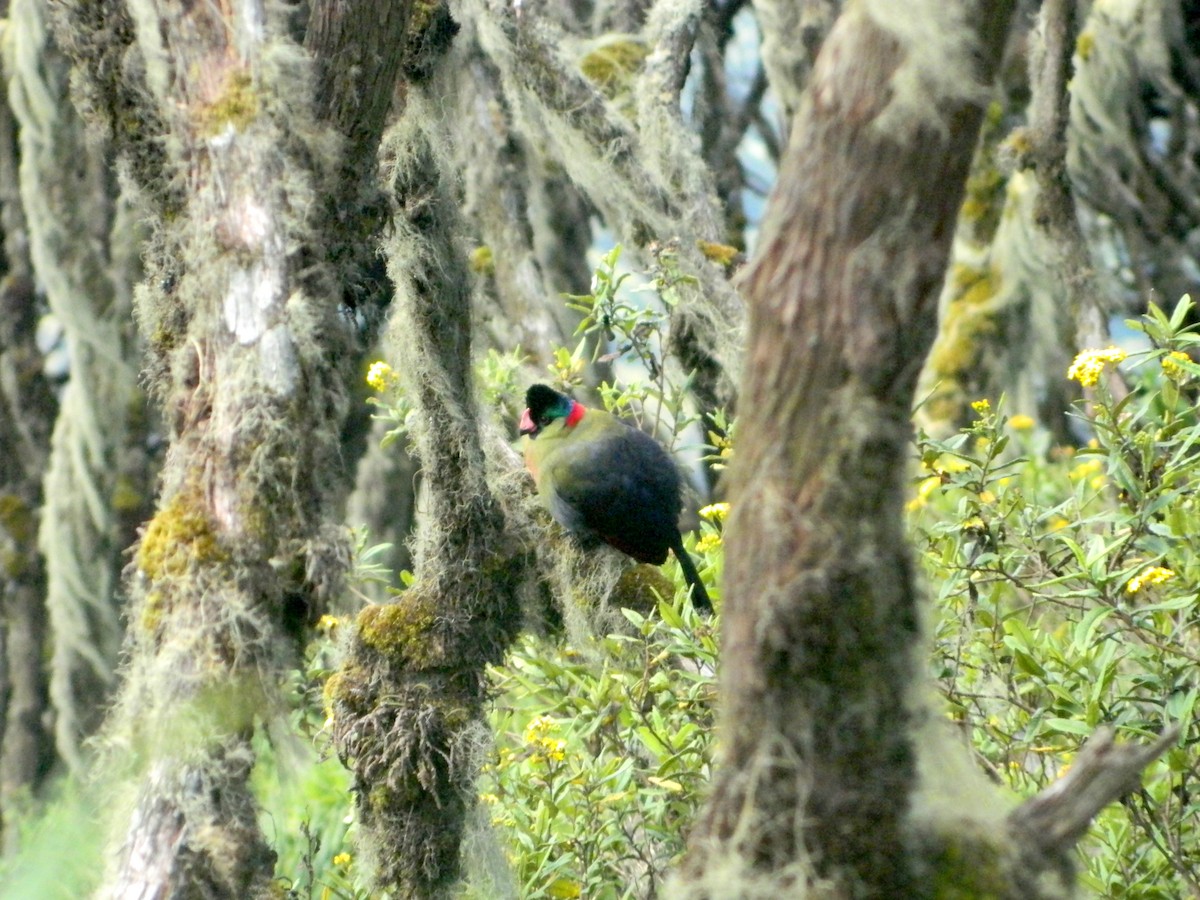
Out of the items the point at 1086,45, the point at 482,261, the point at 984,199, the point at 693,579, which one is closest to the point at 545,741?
the point at 693,579

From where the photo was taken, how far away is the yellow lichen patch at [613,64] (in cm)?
499

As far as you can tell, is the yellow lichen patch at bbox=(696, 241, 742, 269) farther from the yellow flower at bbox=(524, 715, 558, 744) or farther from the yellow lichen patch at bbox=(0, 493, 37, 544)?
the yellow lichen patch at bbox=(0, 493, 37, 544)

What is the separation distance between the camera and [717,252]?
4.09 meters

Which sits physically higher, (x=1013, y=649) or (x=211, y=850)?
(x=211, y=850)

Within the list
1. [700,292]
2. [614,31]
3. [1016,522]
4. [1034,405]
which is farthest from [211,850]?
[1034,405]

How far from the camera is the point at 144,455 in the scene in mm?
5879

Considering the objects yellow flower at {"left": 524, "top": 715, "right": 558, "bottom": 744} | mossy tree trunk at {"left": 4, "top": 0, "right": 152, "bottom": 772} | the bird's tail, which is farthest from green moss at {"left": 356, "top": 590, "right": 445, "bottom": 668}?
mossy tree trunk at {"left": 4, "top": 0, "right": 152, "bottom": 772}

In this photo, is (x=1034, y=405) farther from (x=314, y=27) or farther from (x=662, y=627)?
(x=314, y=27)

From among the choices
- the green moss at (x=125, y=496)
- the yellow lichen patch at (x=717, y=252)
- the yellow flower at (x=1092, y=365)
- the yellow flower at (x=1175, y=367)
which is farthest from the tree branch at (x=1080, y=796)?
the green moss at (x=125, y=496)

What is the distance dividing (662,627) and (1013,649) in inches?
25.9

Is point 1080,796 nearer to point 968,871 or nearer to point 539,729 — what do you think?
point 968,871

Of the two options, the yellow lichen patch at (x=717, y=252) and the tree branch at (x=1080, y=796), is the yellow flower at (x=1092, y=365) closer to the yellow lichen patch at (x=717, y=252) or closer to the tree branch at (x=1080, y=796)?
the tree branch at (x=1080, y=796)

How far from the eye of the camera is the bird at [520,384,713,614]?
312 cm

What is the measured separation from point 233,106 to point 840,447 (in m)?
0.94
